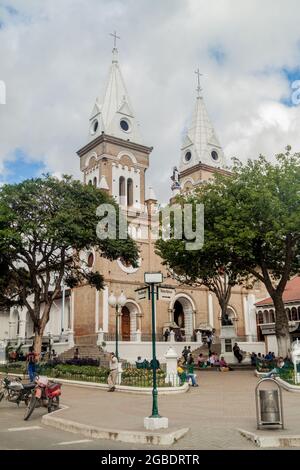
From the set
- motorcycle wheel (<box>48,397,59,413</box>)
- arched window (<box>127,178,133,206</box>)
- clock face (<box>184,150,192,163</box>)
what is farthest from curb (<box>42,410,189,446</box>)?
clock face (<box>184,150,192,163</box>)

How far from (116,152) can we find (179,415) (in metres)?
37.8

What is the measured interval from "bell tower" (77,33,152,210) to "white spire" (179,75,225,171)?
25.9ft

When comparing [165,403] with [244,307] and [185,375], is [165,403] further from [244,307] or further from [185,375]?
[244,307]

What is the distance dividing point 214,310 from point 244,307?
405cm

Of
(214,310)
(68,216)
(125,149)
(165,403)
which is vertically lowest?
(165,403)

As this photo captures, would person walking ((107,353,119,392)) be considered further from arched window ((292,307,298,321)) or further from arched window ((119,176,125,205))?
arched window ((119,176,125,205))

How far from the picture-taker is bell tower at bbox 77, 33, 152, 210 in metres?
46.3

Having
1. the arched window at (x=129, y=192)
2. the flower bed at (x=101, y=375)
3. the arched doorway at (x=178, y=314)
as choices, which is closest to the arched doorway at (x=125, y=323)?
the arched doorway at (x=178, y=314)

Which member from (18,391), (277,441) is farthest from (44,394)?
(277,441)

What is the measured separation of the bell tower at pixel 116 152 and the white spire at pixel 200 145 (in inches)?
311

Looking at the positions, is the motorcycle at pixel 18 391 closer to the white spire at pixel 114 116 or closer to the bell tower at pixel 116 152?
the bell tower at pixel 116 152

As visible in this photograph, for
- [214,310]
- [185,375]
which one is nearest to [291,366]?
[185,375]

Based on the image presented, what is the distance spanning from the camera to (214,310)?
46125 mm

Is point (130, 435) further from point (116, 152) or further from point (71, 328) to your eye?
point (116, 152)
